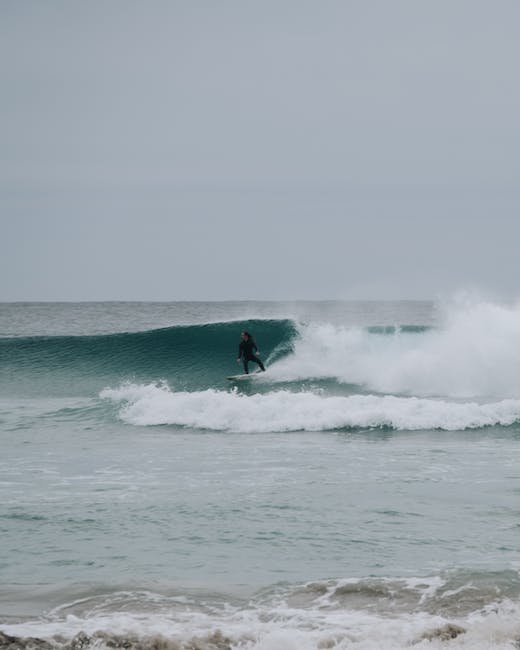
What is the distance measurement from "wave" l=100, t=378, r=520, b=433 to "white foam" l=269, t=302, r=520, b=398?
391cm

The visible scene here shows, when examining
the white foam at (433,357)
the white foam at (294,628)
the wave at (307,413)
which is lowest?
the white foam at (294,628)

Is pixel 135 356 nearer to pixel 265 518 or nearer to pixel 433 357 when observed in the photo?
pixel 433 357

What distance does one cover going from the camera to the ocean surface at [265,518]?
5.44m

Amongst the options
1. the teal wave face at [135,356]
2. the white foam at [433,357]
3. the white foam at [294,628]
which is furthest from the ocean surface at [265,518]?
the teal wave face at [135,356]

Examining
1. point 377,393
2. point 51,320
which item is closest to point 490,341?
point 377,393

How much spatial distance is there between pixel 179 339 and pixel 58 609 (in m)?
20.7

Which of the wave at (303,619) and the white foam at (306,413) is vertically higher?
the white foam at (306,413)

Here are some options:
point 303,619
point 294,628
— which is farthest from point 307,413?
point 294,628

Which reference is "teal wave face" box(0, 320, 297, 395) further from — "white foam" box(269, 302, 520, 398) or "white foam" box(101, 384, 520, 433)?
A: "white foam" box(101, 384, 520, 433)

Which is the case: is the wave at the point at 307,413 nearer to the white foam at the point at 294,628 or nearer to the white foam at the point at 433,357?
the white foam at the point at 433,357

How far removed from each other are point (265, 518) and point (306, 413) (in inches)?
272

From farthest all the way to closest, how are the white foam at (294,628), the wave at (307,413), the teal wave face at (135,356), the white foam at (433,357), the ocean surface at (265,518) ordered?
1. the teal wave face at (135,356)
2. the white foam at (433,357)
3. the wave at (307,413)
4. the ocean surface at (265,518)
5. the white foam at (294,628)

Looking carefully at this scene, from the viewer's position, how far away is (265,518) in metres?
7.99

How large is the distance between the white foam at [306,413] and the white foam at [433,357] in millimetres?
3949
